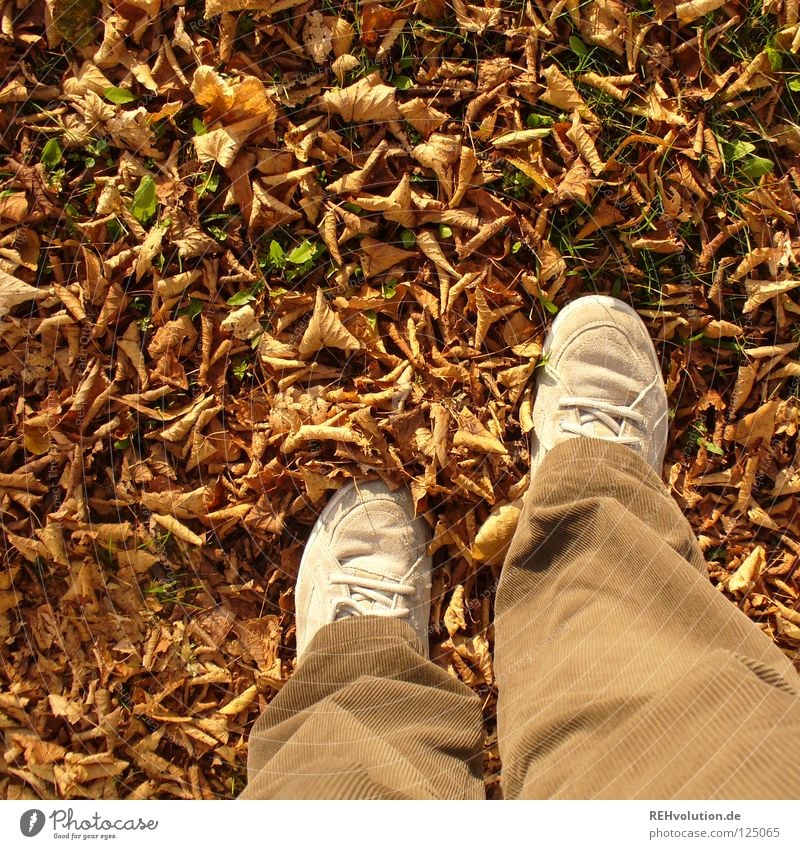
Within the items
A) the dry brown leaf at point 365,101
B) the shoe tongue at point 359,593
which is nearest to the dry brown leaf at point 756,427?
the shoe tongue at point 359,593

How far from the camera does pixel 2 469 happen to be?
1230 mm

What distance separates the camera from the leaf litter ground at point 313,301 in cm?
120

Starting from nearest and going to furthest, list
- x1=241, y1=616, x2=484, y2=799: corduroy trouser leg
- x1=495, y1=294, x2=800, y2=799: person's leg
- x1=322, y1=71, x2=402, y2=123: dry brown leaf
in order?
x1=495, y1=294, x2=800, y2=799: person's leg, x1=241, y1=616, x2=484, y2=799: corduroy trouser leg, x1=322, y1=71, x2=402, y2=123: dry brown leaf

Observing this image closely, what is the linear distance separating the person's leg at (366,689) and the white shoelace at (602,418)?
34 cm

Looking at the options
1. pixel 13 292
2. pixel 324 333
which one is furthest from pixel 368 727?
pixel 13 292

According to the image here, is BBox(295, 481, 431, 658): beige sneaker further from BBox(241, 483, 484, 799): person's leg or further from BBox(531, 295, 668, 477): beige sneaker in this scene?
BBox(531, 295, 668, 477): beige sneaker

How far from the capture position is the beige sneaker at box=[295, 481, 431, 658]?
4.04 ft

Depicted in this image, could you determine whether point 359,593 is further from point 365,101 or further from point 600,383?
point 365,101

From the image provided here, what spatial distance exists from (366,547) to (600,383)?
0.53 m

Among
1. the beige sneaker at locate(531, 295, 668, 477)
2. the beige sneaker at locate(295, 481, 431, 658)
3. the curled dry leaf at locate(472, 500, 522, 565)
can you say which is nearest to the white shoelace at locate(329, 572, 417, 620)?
the beige sneaker at locate(295, 481, 431, 658)

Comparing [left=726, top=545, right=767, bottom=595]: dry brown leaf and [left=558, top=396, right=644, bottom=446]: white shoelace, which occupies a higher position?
[left=558, top=396, right=644, bottom=446]: white shoelace

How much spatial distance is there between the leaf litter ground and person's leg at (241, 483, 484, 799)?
0.17ft
